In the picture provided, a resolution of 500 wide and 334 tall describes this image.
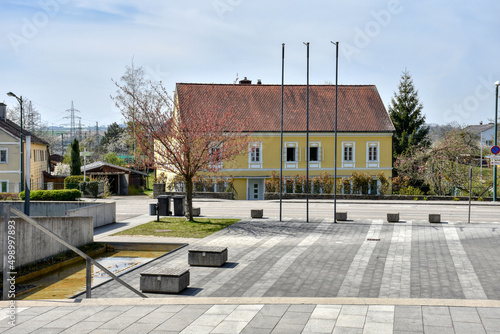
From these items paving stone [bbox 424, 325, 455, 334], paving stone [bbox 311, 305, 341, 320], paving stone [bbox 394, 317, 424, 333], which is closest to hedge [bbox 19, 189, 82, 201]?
paving stone [bbox 311, 305, 341, 320]

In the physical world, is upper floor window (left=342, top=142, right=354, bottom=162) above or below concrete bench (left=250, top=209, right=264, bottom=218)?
above

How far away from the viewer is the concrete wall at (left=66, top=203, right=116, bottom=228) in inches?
883

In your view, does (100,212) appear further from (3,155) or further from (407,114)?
(407,114)

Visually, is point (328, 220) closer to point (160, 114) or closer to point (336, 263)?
point (160, 114)

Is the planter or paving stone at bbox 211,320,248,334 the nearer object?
paving stone at bbox 211,320,248,334

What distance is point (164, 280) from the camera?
465 inches

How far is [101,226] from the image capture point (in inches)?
945

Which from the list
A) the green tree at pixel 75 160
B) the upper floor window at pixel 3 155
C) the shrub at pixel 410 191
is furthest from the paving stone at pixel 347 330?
the upper floor window at pixel 3 155

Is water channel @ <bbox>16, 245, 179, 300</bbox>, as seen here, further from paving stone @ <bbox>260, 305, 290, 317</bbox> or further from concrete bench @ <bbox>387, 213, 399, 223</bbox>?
concrete bench @ <bbox>387, 213, 399, 223</bbox>

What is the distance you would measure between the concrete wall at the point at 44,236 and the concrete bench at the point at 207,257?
3.87m

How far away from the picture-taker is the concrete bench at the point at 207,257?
14.7 metres

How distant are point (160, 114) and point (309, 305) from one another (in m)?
17.7

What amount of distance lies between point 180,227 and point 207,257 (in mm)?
8335

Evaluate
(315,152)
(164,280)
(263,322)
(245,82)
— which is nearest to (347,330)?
(263,322)
